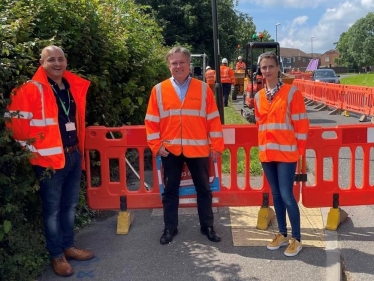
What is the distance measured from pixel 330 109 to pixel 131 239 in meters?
15.4

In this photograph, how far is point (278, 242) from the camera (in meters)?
4.81

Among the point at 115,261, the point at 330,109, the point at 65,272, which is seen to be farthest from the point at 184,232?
the point at 330,109

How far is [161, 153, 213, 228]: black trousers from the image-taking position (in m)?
4.79

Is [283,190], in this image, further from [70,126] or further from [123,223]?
[70,126]

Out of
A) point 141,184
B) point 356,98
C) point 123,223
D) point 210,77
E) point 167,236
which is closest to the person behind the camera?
point 167,236

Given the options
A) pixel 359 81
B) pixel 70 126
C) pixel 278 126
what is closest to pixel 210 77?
pixel 278 126

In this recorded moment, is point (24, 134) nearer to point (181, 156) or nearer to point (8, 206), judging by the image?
point (8, 206)

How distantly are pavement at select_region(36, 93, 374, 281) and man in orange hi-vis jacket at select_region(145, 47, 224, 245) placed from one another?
757 millimetres

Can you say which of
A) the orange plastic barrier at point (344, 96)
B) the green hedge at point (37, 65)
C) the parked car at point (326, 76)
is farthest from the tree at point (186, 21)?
the green hedge at point (37, 65)

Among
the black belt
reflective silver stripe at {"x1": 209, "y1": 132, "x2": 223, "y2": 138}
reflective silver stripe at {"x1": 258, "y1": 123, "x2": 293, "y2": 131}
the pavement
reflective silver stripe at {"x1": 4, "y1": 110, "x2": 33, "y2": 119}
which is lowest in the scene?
the pavement

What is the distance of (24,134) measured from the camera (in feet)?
12.8

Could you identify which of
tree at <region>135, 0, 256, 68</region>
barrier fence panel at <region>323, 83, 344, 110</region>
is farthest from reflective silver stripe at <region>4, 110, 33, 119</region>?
tree at <region>135, 0, 256, 68</region>

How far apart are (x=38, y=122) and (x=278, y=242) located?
2.67 metres

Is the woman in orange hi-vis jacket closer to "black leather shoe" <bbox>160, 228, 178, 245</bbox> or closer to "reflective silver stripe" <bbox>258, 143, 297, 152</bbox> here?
"reflective silver stripe" <bbox>258, 143, 297, 152</bbox>
